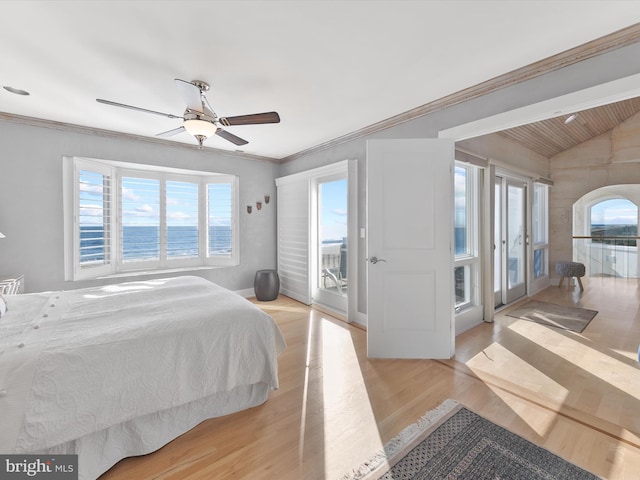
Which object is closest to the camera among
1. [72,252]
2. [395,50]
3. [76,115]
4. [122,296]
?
[395,50]

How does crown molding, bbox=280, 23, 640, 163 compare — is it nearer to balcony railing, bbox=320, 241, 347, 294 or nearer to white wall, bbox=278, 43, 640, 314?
white wall, bbox=278, 43, 640, 314

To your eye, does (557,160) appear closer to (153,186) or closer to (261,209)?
(261,209)

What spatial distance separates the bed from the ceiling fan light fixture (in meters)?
1.39

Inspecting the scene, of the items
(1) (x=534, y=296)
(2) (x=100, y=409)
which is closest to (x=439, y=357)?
(2) (x=100, y=409)

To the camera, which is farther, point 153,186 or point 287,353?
point 153,186

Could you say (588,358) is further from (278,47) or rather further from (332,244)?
(278,47)

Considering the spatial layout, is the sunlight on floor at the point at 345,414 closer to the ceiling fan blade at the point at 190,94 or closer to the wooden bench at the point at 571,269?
the ceiling fan blade at the point at 190,94

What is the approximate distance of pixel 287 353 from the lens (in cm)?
292

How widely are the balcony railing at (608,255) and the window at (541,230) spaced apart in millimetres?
1339

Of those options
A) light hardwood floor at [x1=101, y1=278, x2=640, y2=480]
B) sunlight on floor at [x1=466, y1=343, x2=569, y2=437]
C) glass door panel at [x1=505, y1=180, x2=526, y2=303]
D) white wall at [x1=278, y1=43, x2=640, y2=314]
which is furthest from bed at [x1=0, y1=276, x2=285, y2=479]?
glass door panel at [x1=505, y1=180, x2=526, y2=303]

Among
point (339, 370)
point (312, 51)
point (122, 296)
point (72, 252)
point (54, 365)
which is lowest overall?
point (339, 370)

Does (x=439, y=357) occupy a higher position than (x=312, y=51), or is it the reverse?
(x=312, y=51)

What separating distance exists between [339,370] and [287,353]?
61cm

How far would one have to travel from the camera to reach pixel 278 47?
6.53 feet
